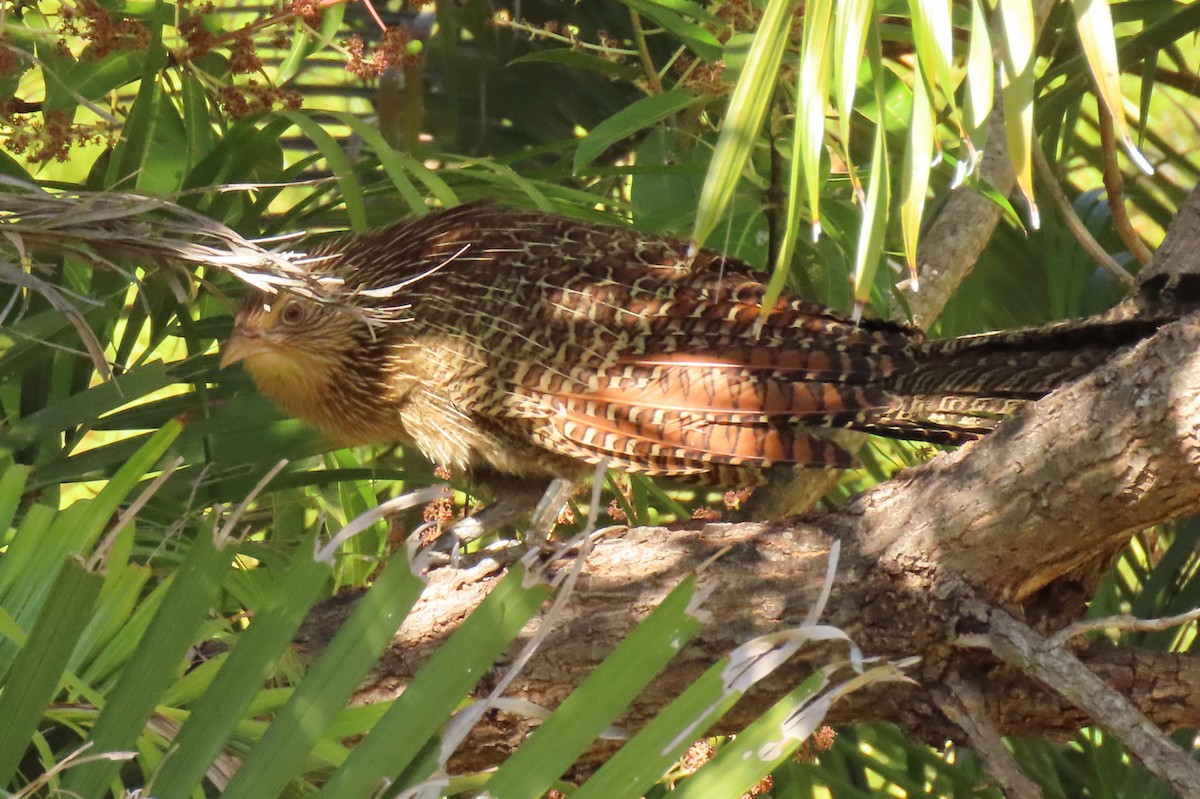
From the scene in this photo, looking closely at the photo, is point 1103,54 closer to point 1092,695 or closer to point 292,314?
point 1092,695

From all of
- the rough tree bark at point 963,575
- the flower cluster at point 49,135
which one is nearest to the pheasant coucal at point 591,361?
the rough tree bark at point 963,575

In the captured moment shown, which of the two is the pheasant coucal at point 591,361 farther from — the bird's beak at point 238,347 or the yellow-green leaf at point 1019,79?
the yellow-green leaf at point 1019,79

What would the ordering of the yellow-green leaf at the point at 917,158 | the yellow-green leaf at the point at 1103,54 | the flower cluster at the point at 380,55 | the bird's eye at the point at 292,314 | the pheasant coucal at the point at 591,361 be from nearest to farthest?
the yellow-green leaf at the point at 1103,54
the yellow-green leaf at the point at 917,158
the pheasant coucal at the point at 591,361
the flower cluster at the point at 380,55
the bird's eye at the point at 292,314

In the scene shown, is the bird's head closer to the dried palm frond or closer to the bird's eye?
the bird's eye

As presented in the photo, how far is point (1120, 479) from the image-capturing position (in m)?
1.69

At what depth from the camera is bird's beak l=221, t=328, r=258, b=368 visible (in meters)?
2.81

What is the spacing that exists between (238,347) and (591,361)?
0.82 m

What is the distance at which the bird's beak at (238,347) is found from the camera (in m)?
2.81

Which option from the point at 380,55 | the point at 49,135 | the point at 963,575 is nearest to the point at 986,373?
the point at 963,575

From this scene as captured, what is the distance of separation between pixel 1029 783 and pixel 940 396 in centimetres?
70

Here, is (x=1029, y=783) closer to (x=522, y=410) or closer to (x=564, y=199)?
Result: (x=522, y=410)

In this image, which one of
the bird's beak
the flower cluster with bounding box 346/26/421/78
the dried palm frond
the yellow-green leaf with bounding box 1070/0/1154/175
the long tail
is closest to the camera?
the yellow-green leaf with bounding box 1070/0/1154/175

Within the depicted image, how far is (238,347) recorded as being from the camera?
2.83m

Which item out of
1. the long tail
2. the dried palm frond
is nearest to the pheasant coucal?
the long tail
